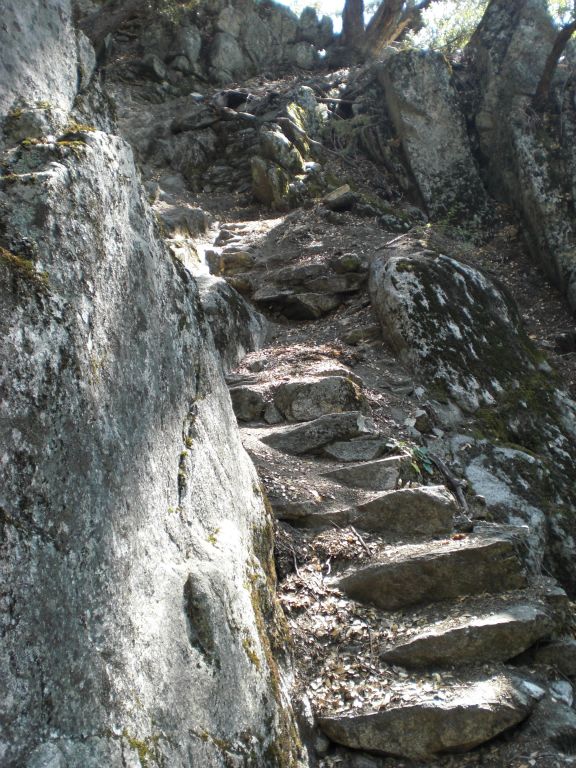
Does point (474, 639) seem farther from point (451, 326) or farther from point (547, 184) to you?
point (547, 184)

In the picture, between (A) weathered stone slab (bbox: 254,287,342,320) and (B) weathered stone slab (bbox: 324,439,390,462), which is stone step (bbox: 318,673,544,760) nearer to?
(B) weathered stone slab (bbox: 324,439,390,462)

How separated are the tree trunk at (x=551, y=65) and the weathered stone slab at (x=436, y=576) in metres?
11.7

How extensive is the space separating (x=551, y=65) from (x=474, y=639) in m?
12.8

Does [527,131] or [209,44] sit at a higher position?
[209,44]

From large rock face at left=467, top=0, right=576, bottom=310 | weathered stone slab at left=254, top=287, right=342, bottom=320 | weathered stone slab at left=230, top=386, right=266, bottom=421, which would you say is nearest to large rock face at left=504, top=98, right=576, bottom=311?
large rock face at left=467, top=0, right=576, bottom=310

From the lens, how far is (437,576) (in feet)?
14.3

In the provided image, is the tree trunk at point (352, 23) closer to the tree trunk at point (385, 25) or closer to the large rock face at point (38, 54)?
the tree trunk at point (385, 25)

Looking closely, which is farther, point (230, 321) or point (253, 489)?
point (230, 321)

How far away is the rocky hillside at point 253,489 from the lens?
2.11 metres

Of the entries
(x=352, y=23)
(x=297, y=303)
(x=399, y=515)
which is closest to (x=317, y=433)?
(x=399, y=515)

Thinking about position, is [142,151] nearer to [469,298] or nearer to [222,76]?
[222,76]

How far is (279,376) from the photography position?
728cm

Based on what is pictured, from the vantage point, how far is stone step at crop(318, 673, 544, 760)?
3387 mm

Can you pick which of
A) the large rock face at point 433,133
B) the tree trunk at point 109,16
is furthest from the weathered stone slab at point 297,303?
the large rock face at point 433,133
